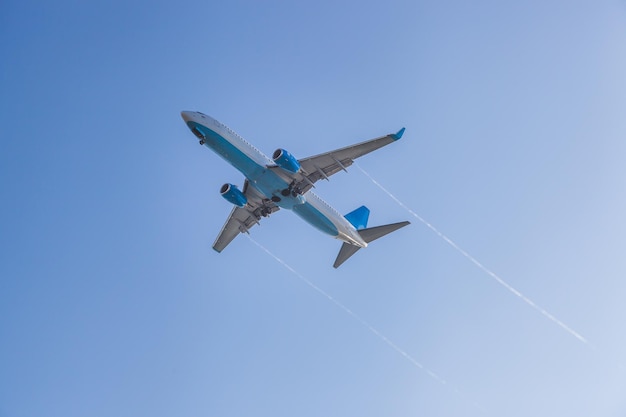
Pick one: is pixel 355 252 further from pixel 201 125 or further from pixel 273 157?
pixel 201 125

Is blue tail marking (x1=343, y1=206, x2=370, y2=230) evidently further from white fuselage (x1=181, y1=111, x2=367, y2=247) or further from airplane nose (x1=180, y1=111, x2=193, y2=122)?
airplane nose (x1=180, y1=111, x2=193, y2=122)

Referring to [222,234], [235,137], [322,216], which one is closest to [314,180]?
[322,216]

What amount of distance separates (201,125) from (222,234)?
47.2 ft

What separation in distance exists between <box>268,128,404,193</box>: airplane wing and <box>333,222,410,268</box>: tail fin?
6.37 metres

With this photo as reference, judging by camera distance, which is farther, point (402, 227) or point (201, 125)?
point (402, 227)

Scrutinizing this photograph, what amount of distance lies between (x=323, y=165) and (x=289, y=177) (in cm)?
280

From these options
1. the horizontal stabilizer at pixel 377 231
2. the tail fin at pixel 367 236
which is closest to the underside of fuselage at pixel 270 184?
the horizontal stabilizer at pixel 377 231

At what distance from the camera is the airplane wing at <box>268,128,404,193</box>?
1690 inches

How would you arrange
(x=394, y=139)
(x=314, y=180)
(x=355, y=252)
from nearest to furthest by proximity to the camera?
(x=394, y=139) < (x=314, y=180) < (x=355, y=252)

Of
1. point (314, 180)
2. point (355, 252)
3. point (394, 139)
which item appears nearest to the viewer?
point (394, 139)

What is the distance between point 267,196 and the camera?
4594cm

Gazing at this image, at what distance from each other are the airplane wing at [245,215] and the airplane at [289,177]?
0.30ft

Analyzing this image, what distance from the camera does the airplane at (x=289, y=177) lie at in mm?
41719

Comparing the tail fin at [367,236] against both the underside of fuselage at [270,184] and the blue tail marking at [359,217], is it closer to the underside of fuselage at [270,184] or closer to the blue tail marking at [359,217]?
the underside of fuselage at [270,184]
